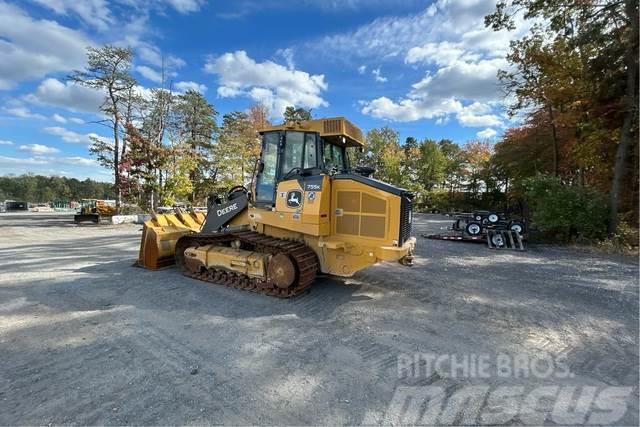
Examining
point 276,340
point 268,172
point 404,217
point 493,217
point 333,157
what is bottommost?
point 276,340

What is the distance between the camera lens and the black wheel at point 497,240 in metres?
10.9

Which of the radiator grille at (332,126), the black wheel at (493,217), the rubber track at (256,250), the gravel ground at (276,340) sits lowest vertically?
the gravel ground at (276,340)

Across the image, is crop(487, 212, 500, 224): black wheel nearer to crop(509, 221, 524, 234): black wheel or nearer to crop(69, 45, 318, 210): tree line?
crop(509, 221, 524, 234): black wheel

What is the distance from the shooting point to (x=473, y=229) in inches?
525

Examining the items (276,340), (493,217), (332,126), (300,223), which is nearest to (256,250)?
(300,223)

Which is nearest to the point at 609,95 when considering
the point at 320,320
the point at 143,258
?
the point at 320,320

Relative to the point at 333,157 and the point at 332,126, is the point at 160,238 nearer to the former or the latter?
the point at 333,157

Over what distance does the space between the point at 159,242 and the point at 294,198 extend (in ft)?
11.2

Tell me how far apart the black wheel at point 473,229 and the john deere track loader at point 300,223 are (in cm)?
866

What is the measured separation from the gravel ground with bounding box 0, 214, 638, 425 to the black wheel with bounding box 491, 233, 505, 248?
13.0 feet

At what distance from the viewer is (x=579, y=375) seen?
3107 millimetres

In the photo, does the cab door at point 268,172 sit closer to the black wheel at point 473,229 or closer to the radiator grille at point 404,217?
the radiator grille at point 404,217

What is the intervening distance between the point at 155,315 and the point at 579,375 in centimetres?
484

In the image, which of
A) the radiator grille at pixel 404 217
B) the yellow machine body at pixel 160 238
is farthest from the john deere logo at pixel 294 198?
the radiator grille at pixel 404 217
